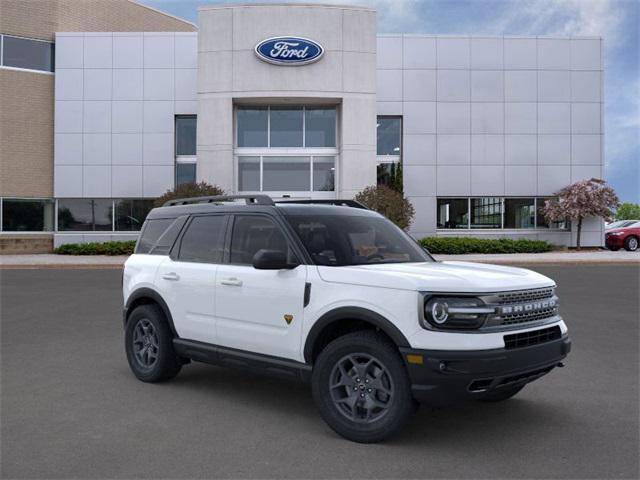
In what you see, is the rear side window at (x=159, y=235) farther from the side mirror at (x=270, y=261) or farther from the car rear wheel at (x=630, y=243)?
the car rear wheel at (x=630, y=243)

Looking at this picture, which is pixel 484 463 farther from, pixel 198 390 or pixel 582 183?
pixel 582 183

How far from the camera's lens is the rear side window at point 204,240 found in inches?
227

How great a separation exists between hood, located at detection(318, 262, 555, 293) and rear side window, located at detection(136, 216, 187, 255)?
216 cm

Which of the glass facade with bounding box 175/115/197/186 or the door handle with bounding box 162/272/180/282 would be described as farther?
the glass facade with bounding box 175/115/197/186

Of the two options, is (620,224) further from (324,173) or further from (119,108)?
(119,108)

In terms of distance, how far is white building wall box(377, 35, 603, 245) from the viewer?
29672 mm

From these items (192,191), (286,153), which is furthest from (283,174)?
(192,191)

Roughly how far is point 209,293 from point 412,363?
2201 mm

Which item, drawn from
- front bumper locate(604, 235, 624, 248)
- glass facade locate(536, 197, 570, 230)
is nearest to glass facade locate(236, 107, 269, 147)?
glass facade locate(536, 197, 570, 230)

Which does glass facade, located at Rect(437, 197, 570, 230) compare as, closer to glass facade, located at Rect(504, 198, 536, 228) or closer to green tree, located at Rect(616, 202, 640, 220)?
glass facade, located at Rect(504, 198, 536, 228)

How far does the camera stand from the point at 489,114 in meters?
29.8

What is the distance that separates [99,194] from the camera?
29.7m

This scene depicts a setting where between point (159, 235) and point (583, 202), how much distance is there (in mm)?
25651

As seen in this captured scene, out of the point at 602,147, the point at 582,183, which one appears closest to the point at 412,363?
the point at 582,183
